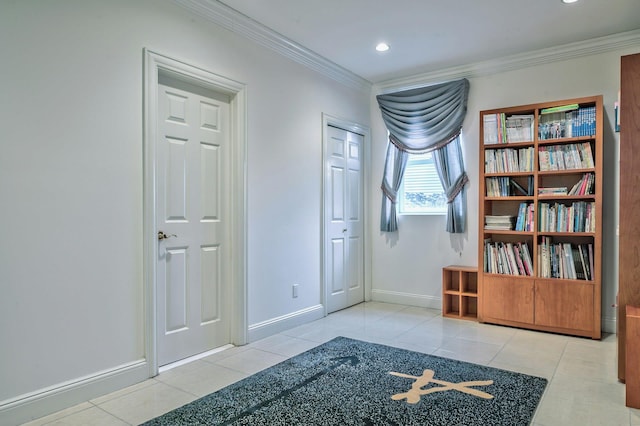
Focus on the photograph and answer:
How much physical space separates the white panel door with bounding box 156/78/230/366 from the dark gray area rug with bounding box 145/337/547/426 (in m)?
0.67

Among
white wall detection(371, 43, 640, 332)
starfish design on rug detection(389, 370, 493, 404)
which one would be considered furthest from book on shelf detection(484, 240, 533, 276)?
starfish design on rug detection(389, 370, 493, 404)

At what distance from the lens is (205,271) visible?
10.6 ft

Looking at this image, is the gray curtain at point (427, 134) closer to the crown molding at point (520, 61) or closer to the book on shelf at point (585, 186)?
the crown molding at point (520, 61)

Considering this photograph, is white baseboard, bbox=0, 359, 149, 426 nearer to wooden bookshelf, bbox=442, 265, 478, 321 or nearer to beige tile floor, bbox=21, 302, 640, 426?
beige tile floor, bbox=21, 302, 640, 426

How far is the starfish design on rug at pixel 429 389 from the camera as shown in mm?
2447

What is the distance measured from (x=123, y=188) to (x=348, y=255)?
2.75m

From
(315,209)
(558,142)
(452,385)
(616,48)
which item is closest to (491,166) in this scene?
(558,142)

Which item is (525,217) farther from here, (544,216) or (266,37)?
(266,37)

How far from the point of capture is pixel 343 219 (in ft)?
15.4

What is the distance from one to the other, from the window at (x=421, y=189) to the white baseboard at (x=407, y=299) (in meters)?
0.96

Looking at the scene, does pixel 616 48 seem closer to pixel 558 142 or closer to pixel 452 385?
pixel 558 142

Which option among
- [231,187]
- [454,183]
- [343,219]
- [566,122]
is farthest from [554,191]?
[231,187]

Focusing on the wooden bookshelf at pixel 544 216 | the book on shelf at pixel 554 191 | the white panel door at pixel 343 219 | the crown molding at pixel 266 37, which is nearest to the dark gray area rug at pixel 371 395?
the wooden bookshelf at pixel 544 216

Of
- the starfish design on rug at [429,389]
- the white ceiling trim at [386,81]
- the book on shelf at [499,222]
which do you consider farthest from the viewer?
the book on shelf at [499,222]
